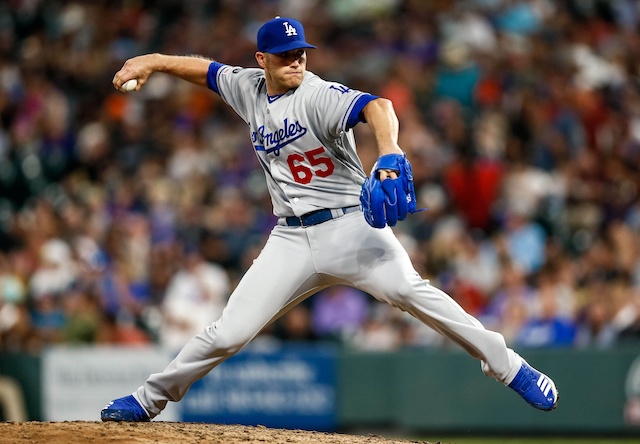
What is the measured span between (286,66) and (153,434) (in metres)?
1.87

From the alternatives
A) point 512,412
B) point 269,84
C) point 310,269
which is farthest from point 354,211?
point 512,412

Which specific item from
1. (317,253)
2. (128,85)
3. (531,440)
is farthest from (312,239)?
(531,440)

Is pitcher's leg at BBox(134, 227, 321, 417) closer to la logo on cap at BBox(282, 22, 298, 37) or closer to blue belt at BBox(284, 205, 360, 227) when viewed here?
blue belt at BBox(284, 205, 360, 227)

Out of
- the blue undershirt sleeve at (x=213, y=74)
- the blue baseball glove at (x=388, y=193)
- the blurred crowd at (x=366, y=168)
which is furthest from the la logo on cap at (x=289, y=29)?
the blurred crowd at (x=366, y=168)

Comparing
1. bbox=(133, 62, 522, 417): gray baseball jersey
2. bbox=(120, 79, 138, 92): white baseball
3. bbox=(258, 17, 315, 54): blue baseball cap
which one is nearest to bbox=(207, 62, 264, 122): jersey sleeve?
bbox=(133, 62, 522, 417): gray baseball jersey

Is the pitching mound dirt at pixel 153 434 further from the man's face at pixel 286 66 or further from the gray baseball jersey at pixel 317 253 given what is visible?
the man's face at pixel 286 66

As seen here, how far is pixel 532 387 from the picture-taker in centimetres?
527

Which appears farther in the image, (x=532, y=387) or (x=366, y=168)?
(x=366, y=168)

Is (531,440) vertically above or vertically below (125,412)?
below

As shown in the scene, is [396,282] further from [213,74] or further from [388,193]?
[213,74]

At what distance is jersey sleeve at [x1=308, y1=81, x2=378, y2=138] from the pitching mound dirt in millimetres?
1559

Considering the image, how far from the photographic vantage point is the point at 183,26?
1452 cm

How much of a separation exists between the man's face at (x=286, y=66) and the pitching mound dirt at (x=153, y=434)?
5.70 ft

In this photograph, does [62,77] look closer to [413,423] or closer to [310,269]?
[413,423]
